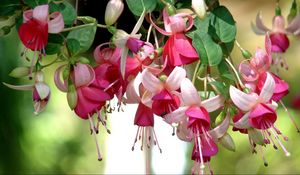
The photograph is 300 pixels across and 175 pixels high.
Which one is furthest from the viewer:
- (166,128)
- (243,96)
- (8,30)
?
(166,128)

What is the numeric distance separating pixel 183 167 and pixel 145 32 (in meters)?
0.97

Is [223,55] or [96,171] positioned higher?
[223,55]

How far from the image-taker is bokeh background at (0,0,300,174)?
170 centimetres

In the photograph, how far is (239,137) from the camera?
72.7 inches

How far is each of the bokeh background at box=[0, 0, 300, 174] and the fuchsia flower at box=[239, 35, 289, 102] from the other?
37.8 inches

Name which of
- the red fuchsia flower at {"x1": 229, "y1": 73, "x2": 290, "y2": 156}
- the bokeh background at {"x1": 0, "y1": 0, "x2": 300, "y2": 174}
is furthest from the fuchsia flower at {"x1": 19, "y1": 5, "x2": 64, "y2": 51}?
the bokeh background at {"x1": 0, "y1": 0, "x2": 300, "y2": 174}

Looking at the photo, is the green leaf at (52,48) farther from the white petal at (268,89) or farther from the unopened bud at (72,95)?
the white petal at (268,89)

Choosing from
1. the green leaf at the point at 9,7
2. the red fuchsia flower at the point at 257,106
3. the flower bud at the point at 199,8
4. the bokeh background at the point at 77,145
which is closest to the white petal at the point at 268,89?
the red fuchsia flower at the point at 257,106

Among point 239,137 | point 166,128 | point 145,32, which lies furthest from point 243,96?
point 239,137

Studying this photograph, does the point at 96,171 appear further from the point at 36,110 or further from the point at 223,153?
the point at 36,110

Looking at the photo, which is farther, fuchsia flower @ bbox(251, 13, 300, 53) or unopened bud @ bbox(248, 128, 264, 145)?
fuchsia flower @ bbox(251, 13, 300, 53)

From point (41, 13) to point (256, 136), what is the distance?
0.29 m

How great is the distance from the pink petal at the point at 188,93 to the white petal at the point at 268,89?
74mm

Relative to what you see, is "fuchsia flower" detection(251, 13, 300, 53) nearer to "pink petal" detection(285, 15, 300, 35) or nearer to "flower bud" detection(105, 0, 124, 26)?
"pink petal" detection(285, 15, 300, 35)
